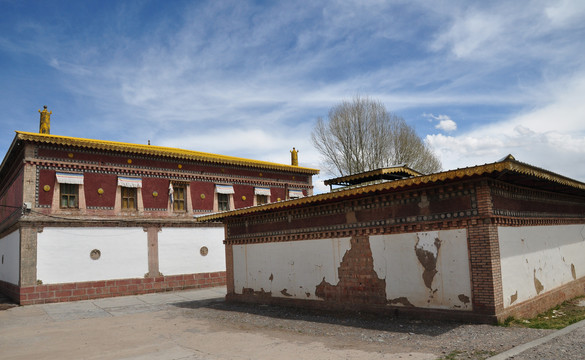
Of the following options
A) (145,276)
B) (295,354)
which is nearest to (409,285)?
(295,354)

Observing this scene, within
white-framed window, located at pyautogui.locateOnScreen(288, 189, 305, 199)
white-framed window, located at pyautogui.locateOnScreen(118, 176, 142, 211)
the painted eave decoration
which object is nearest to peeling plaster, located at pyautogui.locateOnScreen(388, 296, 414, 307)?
the painted eave decoration

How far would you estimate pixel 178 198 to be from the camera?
2158 centimetres

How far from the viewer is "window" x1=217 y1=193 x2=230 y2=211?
904 inches

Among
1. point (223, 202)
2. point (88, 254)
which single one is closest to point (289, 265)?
point (88, 254)

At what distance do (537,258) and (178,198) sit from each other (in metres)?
16.6

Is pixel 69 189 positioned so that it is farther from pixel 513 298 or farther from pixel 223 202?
pixel 513 298

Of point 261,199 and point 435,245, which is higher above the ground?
point 261,199

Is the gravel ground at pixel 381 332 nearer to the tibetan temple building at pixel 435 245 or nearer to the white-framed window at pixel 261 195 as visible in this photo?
the tibetan temple building at pixel 435 245

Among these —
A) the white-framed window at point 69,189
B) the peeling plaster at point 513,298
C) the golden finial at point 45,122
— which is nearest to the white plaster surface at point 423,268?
the peeling plaster at point 513,298

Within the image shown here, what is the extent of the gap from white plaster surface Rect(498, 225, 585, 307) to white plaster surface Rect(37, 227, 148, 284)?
52.4 ft

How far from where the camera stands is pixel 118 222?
19094 millimetres

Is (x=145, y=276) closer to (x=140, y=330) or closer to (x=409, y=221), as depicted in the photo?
(x=140, y=330)

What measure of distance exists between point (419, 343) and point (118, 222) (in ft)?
51.4

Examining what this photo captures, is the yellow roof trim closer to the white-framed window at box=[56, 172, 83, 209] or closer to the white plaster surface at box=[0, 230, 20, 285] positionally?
the white-framed window at box=[56, 172, 83, 209]
